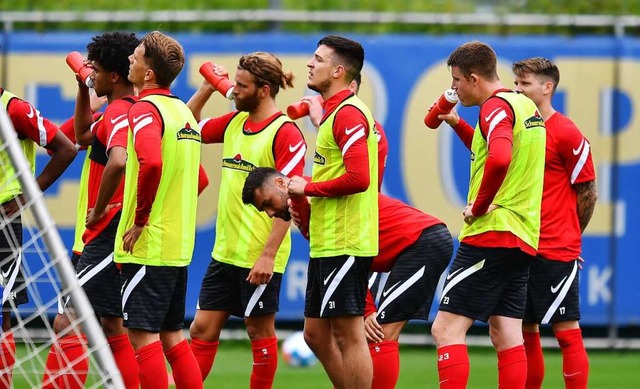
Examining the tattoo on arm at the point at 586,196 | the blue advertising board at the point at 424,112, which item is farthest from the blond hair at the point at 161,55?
the blue advertising board at the point at 424,112

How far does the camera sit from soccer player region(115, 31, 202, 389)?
20.7 feet

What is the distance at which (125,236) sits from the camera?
20.8 feet

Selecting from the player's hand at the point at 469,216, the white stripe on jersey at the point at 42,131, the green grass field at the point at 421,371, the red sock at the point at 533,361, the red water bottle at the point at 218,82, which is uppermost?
the red water bottle at the point at 218,82

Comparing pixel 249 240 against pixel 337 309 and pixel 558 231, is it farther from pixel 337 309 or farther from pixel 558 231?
pixel 558 231

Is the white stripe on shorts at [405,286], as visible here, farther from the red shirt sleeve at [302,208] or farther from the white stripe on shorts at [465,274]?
the red shirt sleeve at [302,208]

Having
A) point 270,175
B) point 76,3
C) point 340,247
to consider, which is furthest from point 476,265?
point 76,3

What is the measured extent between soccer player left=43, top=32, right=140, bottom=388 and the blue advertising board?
3829 mm

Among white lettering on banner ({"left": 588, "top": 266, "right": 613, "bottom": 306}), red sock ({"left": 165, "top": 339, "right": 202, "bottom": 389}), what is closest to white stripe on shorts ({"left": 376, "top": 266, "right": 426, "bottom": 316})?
red sock ({"left": 165, "top": 339, "right": 202, "bottom": 389})

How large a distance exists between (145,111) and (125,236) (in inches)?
26.1

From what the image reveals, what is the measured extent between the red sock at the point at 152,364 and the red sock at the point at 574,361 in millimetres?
2620

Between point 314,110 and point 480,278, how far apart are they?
150 centimetres

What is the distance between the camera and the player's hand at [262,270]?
22.9ft

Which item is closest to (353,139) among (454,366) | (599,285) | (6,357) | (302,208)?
(302,208)

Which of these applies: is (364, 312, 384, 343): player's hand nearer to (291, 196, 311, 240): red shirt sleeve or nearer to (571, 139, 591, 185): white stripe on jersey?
(291, 196, 311, 240): red shirt sleeve
